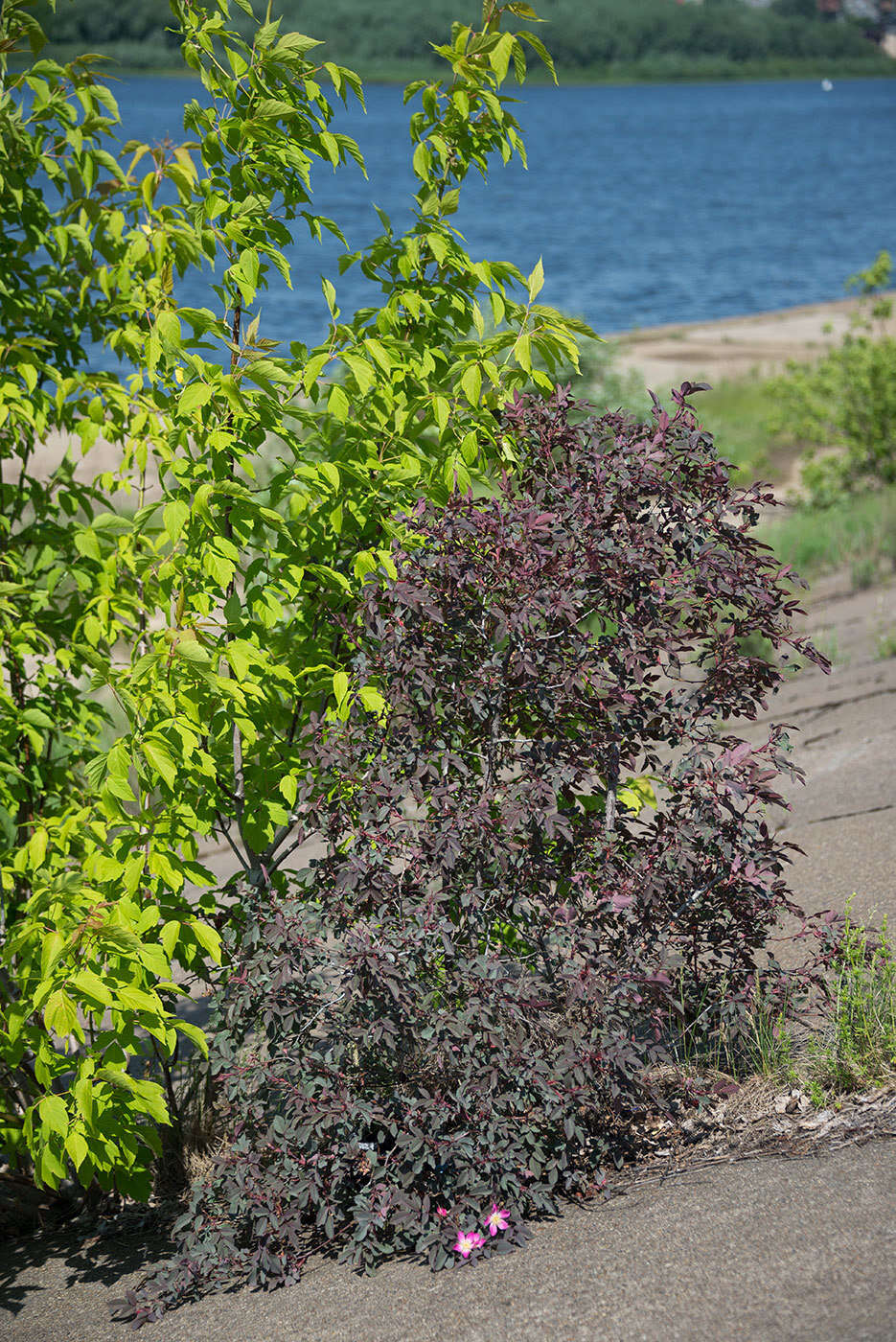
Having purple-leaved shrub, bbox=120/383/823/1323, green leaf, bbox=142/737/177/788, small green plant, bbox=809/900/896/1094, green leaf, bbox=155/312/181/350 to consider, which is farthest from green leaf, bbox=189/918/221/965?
small green plant, bbox=809/900/896/1094

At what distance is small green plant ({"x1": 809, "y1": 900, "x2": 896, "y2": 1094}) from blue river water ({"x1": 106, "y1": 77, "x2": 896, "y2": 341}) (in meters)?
2.44

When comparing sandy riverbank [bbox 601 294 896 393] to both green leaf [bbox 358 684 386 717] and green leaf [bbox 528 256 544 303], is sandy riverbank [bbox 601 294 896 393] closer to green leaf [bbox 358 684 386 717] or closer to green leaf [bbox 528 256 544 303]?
green leaf [bbox 528 256 544 303]

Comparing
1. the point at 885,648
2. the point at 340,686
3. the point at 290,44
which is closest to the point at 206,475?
the point at 340,686

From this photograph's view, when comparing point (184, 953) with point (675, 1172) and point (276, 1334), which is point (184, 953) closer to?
point (276, 1334)

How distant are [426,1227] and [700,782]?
47.1 inches

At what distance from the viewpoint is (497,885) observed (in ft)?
9.70

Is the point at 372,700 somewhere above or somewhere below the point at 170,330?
below

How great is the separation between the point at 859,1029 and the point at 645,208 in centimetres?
6914

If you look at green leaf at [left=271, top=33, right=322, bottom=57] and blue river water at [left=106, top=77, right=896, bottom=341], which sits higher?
blue river water at [left=106, top=77, right=896, bottom=341]

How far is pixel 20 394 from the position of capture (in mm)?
3336

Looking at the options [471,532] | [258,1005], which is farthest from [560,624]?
[258,1005]

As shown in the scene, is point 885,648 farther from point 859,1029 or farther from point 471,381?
point 471,381

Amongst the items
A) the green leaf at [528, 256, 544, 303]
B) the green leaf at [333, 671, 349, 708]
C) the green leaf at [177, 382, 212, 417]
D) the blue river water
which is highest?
the blue river water

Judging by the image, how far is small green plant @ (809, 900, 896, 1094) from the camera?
3.03m
